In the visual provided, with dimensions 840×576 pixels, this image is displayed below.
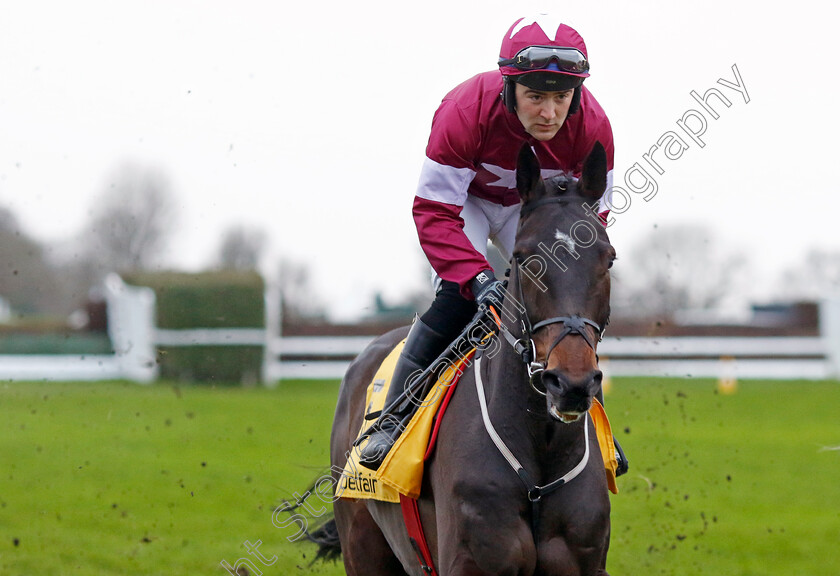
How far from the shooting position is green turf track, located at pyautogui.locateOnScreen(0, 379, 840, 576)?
7.25 metres

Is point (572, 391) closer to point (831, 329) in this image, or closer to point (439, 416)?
point (439, 416)

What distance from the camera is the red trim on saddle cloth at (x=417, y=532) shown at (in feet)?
13.5

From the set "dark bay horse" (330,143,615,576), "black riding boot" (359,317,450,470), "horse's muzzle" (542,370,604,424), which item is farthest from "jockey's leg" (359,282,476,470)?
"horse's muzzle" (542,370,604,424)

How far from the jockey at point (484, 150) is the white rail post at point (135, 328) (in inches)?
625

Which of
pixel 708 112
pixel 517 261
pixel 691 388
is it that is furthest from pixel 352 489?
pixel 691 388

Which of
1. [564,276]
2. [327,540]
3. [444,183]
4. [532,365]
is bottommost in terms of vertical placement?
[327,540]

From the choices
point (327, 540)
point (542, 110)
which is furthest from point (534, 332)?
point (327, 540)

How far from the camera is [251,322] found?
2092cm

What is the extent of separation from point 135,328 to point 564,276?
61.7ft

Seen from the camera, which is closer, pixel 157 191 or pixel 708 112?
pixel 708 112

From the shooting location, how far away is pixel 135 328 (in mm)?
20953

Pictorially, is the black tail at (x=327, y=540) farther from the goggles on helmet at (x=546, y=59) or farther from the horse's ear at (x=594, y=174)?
the goggles on helmet at (x=546, y=59)

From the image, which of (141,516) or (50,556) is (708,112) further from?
(141,516)

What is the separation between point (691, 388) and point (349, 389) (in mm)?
14965
